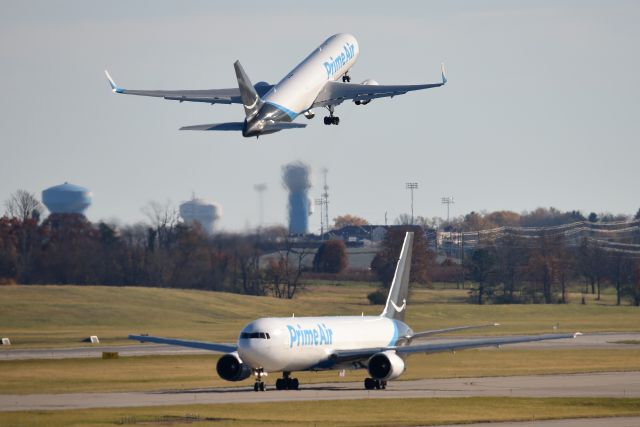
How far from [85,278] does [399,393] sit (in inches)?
3440

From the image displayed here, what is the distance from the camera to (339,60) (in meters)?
81.2

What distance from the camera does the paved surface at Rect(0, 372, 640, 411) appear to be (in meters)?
53.7

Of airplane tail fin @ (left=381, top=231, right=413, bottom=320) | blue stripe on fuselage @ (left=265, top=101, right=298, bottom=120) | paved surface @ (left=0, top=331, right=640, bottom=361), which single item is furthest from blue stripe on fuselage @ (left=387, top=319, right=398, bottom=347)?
paved surface @ (left=0, top=331, right=640, bottom=361)

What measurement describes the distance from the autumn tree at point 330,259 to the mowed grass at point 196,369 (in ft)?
263

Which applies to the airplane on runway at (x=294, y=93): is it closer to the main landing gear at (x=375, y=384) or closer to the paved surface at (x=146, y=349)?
the main landing gear at (x=375, y=384)

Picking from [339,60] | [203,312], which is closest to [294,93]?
[339,60]

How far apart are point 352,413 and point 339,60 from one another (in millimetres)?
35139

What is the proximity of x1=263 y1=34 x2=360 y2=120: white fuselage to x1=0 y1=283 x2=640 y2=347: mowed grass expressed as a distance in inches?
997

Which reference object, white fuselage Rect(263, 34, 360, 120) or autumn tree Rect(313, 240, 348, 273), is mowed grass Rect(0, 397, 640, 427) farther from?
autumn tree Rect(313, 240, 348, 273)

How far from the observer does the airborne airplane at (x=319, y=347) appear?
58.6m

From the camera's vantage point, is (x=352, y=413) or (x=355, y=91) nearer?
(x=352, y=413)

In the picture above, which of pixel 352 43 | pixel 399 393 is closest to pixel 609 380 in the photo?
pixel 399 393

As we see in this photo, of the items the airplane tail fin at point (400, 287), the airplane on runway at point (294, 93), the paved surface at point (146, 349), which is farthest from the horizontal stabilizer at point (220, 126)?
the paved surface at point (146, 349)

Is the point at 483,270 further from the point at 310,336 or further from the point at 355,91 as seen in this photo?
the point at 310,336
